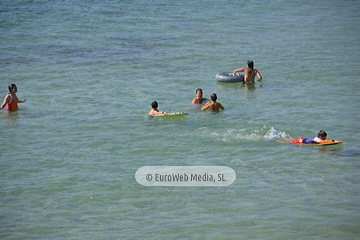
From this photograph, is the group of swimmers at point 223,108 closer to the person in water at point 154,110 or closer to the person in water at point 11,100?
the person in water at point 154,110

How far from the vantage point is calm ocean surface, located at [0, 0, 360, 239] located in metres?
9.10

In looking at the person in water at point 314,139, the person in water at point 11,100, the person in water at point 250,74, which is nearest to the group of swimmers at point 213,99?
the person in water at point 250,74

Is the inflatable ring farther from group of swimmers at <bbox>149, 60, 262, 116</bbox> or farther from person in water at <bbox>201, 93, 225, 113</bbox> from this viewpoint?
person in water at <bbox>201, 93, 225, 113</bbox>

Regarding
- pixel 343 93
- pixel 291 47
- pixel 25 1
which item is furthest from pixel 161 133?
pixel 25 1

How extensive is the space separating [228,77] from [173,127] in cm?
464

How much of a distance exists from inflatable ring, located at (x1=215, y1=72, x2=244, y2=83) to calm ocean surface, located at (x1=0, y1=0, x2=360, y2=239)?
9.0 inches

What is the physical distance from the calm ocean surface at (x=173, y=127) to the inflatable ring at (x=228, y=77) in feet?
0.75

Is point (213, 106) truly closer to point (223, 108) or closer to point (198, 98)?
point (223, 108)

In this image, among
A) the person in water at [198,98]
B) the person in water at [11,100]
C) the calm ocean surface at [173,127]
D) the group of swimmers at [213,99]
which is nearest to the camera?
the calm ocean surface at [173,127]

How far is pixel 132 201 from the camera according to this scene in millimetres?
9711

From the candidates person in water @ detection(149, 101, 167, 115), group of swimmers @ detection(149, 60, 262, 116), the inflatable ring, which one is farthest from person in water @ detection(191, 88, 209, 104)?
the inflatable ring

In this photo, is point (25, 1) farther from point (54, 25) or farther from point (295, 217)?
point (295, 217)

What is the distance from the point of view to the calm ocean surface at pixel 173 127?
9102mm

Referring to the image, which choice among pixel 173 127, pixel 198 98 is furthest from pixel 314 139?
pixel 198 98
